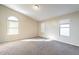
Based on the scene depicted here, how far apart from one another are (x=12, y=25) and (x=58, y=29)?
11.3 ft

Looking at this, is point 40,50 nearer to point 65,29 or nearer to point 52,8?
point 52,8

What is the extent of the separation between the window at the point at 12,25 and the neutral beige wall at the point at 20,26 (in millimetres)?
281

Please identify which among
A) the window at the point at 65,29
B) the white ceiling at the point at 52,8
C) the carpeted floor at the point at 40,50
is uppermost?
the white ceiling at the point at 52,8

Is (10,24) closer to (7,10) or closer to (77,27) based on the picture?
(7,10)

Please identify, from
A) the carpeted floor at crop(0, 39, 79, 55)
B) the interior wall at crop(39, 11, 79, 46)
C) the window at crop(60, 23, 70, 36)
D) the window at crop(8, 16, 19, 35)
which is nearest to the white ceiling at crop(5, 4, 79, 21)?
the interior wall at crop(39, 11, 79, 46)

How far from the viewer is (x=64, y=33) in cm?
592

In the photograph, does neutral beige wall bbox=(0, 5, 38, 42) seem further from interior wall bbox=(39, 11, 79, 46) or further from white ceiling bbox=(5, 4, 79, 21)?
interior wall bbox=(39, 11, 79, 46)

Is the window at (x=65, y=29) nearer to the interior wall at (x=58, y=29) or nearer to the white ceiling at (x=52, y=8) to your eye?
the interior wall at (x=58, y=29)

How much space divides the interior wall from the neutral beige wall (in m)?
1.03

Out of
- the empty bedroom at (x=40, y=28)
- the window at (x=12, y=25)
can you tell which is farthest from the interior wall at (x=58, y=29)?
the window at (x=12, y=25)

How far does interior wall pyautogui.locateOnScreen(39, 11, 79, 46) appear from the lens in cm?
488

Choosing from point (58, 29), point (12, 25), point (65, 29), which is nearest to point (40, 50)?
point (65, 29)

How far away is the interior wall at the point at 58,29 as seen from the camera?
4875 millimetres

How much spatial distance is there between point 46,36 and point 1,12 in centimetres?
408
